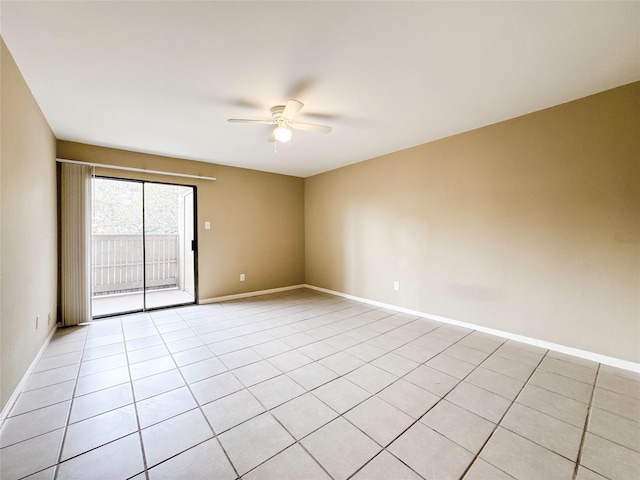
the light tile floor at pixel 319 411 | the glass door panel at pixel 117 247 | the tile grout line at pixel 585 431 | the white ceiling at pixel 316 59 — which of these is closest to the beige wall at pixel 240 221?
the glass door panel at pixel 117 247

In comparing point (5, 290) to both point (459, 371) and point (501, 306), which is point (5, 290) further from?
point (501, 306)

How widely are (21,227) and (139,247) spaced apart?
3670mm

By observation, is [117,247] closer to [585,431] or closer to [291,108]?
[291,108]

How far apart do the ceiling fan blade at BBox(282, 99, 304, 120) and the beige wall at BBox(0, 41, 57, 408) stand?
1.88 m

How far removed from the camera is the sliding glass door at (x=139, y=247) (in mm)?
4742

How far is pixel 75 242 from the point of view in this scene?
3.45 metres

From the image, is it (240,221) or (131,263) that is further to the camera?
(131,263)

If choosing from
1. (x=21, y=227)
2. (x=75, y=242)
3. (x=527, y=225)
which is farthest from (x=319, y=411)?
(x=75, y=242)

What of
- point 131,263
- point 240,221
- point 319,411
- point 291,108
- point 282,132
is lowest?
point 319,411

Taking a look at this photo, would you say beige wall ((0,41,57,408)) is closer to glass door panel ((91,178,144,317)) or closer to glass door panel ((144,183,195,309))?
glass door panel ((91,178,144,317))

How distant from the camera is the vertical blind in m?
3.38

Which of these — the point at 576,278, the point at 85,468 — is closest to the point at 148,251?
the point at 85,468

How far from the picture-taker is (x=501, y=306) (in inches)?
118

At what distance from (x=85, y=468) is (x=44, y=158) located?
306 centimetres
